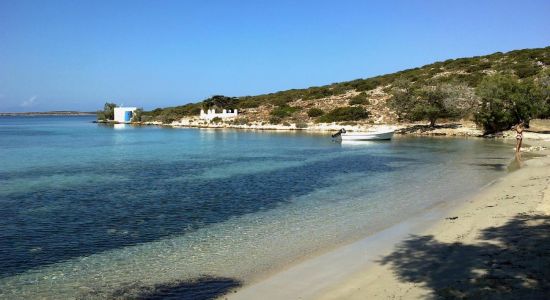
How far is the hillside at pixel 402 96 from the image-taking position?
192ft

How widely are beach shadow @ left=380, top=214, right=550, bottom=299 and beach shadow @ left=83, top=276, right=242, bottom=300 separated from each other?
367cm

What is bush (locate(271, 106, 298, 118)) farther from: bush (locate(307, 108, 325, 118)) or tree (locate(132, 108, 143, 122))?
tree (locate(132, 108, 143, 122))

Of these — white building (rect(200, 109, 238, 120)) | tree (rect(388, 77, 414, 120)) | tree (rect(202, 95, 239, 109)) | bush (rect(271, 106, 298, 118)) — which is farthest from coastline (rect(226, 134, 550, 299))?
tree (rect(202, 95, 239, 109))

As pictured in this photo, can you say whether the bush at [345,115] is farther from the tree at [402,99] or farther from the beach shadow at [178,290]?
the beach shadow at [178,290]

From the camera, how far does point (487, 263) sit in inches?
357

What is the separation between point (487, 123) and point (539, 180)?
111 feet

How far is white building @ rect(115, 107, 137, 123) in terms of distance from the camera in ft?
405

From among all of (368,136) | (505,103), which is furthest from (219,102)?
(505,103)

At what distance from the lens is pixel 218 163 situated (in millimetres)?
32875

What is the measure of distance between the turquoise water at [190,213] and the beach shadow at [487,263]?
8.89 ft

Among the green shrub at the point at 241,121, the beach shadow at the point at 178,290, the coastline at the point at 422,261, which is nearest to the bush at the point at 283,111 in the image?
the green shrub at the point at 241,121

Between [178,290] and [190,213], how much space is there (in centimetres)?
725

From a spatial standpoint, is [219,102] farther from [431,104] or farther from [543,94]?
[543,94]

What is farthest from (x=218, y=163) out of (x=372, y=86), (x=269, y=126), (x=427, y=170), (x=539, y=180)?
(x=372, y=86)
